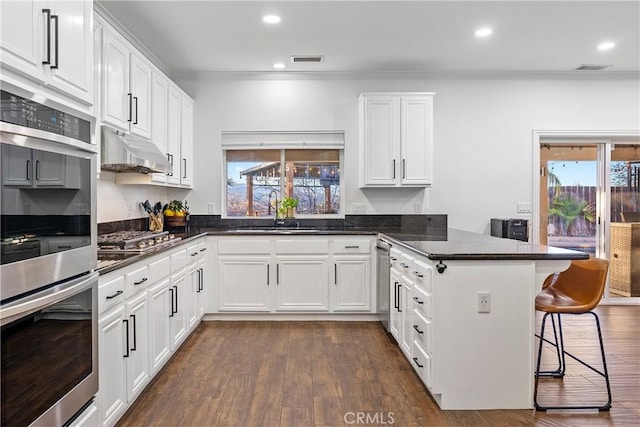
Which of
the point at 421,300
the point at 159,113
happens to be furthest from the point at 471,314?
the point at 159,113

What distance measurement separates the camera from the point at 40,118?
4.83 ft

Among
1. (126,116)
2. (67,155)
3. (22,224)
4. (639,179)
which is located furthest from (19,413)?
(639,179)

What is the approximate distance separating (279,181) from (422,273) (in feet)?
9.00

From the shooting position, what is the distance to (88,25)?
1.92 metres

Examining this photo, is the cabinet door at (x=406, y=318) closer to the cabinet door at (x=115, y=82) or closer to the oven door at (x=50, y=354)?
the oven door at (x=50, y=354)

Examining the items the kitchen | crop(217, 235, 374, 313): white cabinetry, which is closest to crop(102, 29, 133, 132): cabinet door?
crop(217, 235, 374, 313): white cabinetry

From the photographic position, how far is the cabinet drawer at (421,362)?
103 inches

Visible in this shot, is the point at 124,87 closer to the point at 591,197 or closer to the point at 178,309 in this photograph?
the point at 178,309

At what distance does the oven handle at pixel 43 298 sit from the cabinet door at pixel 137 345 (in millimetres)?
664

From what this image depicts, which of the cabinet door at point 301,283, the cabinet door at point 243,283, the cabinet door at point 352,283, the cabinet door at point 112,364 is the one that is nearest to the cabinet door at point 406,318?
the cabinet door at point 352,283

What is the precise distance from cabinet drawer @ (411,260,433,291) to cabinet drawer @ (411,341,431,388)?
0.41m

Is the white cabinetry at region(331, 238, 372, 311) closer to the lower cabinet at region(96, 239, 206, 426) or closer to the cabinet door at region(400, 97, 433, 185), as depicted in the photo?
the cabinet door at region(400, 97, 433, 185)

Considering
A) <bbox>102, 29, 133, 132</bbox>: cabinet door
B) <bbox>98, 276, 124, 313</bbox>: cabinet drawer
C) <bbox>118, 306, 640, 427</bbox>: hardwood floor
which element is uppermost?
<bbox>102, 29, 133, 132</bbox>: cabinet door

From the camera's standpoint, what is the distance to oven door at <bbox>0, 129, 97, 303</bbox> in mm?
1317
